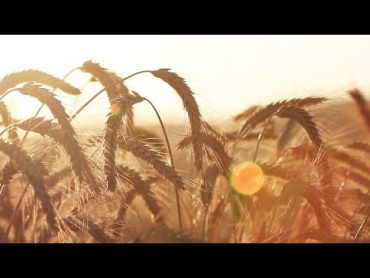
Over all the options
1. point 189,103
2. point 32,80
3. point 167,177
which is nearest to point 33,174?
point 167,177

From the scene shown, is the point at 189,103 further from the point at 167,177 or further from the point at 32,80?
the point at 32,80

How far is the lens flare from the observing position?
2.65 m

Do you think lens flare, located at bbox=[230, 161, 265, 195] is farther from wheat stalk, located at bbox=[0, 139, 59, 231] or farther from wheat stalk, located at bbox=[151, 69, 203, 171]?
wheat stalk, located at bbox=[0, 139, 59, 231]

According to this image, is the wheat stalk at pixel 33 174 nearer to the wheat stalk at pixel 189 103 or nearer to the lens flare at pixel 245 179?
the wheat stalk at pixel 189 103

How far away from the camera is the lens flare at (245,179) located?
8.70ft

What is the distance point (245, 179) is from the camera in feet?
8.76

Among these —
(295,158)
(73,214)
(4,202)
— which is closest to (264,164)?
(295,158)

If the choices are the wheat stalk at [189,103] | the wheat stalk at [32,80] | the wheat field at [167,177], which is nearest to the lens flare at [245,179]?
the wheat field at [167,177]

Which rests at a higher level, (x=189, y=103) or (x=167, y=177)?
(x=189, y=103)

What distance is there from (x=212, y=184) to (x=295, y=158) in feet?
1.64

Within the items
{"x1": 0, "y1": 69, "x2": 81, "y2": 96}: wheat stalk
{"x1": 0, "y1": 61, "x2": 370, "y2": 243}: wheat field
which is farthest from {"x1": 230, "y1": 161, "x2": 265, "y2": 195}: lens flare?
{"x1": 0, "y1": 69, "x2": 81, "y2": 96}: wheat stalk

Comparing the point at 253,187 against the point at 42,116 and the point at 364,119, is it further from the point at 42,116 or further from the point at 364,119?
the point at 364,119

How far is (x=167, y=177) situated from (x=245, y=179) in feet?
1.65

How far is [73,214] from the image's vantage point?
2.46m
